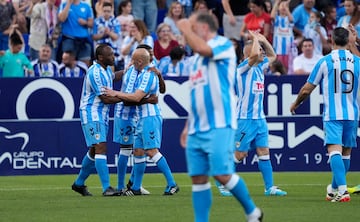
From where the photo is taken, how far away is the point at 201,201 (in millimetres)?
10969

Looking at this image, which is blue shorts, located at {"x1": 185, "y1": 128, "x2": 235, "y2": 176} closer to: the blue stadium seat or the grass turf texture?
the grass turf texture

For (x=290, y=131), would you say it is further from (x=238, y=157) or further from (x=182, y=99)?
(x=238, y=157)

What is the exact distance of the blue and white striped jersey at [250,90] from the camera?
16.2 m

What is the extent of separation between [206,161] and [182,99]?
34.5 feet

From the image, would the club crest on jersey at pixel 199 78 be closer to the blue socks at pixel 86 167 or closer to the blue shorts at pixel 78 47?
the blue socks at pixel 86 167

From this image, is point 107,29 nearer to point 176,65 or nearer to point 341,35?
point 176,65

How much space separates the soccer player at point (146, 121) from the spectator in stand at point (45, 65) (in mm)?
7137

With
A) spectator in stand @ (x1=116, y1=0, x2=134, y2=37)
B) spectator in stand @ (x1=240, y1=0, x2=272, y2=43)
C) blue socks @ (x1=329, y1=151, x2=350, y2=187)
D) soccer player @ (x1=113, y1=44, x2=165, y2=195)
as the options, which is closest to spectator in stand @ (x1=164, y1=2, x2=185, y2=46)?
spectator in stand @ (x1=116, y1=0, x2=134, y2=37)

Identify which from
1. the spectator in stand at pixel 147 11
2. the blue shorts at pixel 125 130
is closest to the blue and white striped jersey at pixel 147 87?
the blue shorts at pixel 125 130

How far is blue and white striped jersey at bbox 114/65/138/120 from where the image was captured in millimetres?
16219

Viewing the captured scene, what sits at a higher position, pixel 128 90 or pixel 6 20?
pixel 6 20

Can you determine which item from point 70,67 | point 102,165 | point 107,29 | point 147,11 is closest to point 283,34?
point 147,11

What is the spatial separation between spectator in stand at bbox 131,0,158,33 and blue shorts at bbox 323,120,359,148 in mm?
11109

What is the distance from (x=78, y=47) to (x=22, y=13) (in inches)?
82.5
